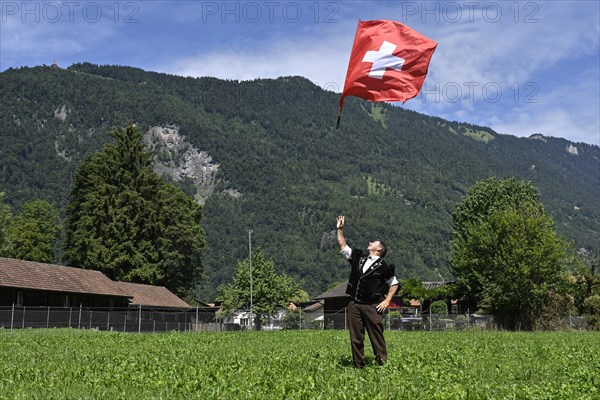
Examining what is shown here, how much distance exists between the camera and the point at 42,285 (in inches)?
1802

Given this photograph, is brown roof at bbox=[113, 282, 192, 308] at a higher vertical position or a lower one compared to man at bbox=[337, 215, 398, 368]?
higher

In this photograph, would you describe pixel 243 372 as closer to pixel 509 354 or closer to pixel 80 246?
pixel 509 354

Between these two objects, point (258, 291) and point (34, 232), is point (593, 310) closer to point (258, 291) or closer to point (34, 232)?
point (258, 291)

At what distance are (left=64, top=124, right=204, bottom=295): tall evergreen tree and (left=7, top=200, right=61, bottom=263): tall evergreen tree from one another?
36.4 feet

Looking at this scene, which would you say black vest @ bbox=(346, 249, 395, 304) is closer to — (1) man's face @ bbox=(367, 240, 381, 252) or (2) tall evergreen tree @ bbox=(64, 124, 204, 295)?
(1) man's face @ bbox=(367, 240, 381, 252)

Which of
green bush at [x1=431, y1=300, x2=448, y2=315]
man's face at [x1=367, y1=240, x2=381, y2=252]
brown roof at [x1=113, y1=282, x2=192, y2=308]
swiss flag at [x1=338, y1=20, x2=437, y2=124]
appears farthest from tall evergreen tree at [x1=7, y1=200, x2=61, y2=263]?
man's face at [x1=367, y1=240, x2=381, y2=252]

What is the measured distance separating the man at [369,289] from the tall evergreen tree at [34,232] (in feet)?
219

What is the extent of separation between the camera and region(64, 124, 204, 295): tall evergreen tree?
6400cm

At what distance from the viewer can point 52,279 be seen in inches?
1886

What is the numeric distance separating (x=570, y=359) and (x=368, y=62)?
6.30 meters

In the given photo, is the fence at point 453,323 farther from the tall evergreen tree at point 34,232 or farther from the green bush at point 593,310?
the tall evergreen tree at point 34,232

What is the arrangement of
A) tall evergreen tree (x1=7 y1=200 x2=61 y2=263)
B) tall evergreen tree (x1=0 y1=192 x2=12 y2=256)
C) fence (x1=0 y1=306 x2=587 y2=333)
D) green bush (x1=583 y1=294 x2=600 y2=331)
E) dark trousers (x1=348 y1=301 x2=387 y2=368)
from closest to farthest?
1. dark trousers (x1=348 y1=301 x2=387 y2=368)
2. fence (x1=0 y1=306 x2=587 y2=333)
3. green bush (x1=583 y1=294 x2=600 y2=331)
4. tall evergreen tree (x1=0 y1=192 x2=12 y2=256)
5. tall evergreen tree (x1=7 y1=200 x2=61 y2=263)

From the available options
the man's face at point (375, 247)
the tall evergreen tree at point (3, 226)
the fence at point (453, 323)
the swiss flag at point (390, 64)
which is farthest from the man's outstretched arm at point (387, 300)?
the tall evergreen tree at point (3, 226)

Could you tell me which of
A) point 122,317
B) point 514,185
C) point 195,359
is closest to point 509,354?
point 195,359
